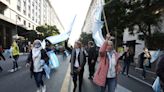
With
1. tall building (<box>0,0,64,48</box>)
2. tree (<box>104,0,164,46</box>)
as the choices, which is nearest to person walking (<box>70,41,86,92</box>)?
tree (<box>104,0,164,46</box>)

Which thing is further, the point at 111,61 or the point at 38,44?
the point at 38,44

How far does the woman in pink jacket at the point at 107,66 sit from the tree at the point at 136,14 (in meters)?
18.6

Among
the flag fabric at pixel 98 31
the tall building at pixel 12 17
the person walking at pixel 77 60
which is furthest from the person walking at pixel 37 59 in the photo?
the tall building at pixel 12 17

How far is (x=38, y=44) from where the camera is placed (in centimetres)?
800

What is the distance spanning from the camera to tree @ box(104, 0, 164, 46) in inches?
970

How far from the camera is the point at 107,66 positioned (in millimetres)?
6277

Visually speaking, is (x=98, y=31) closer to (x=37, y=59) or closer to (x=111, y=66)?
(x=111, y=66)

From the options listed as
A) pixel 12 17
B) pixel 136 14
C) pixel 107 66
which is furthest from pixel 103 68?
pixel 12 17

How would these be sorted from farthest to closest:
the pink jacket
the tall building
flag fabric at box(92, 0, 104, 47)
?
the tall building, flag fabric at box(92, 0, 104, 47), the pink jacket

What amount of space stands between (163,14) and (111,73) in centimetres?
2443

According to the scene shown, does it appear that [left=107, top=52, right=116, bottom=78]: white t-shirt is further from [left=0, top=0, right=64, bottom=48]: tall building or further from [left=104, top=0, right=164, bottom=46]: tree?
[left=0, top=0, right=64, bottom=48]: tall building

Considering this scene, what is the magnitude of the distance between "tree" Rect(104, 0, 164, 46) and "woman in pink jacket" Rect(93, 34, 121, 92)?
60.9ft

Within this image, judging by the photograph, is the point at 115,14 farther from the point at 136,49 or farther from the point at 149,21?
the point at 136,49

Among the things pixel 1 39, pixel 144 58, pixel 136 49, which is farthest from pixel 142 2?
→ pixel 1 39
